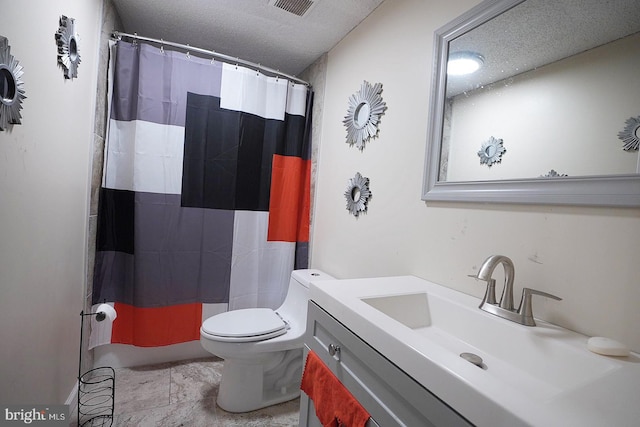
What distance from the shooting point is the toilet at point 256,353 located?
1.45 meters

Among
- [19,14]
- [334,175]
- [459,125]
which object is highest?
[19,14]

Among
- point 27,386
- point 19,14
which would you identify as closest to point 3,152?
point 19,14

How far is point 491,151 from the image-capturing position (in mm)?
993

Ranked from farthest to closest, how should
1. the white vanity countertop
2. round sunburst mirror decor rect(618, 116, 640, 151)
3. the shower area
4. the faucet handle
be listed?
the shower area < the faucet handle < round sunburst mirror decor rect(618, 116, 640, 151) < the white vanity countertop

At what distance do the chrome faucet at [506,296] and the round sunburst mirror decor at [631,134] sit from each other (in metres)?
0.38

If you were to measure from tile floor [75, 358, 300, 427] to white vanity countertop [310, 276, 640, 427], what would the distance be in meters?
0.98

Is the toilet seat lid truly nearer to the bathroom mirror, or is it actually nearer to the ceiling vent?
the bathroom mirror

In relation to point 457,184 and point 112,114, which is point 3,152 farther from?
point 457,184

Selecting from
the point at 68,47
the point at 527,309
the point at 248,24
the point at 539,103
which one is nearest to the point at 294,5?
the point at 248,24

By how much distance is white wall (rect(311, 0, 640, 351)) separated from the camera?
28.1 inches

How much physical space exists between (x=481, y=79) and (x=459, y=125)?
0.55 feet

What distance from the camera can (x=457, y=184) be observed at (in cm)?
107

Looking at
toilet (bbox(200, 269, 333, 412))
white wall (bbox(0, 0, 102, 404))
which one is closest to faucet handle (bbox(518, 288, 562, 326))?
toilet (bbox(200, 269, 333, 412))

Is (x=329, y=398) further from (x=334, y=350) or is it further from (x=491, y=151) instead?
(x=491, y=151)
